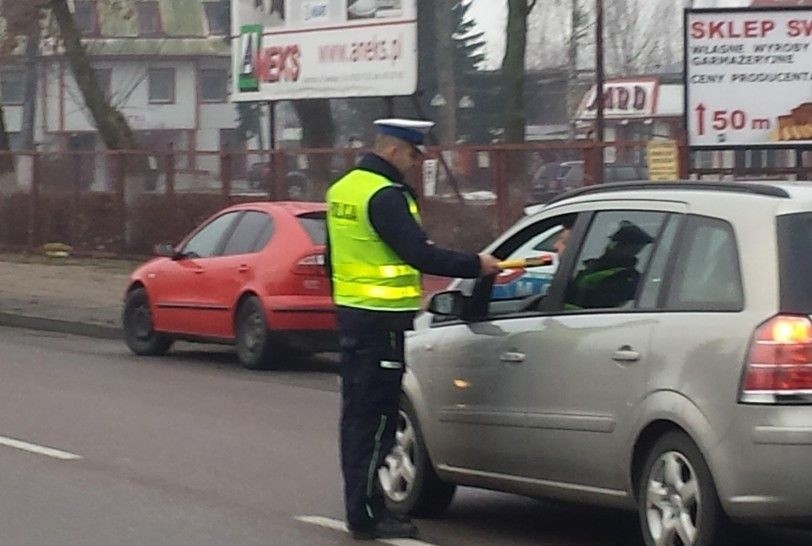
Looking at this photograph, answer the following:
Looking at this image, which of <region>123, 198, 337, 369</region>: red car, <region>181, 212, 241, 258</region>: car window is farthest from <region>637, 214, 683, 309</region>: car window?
<region>181, 212, 241, 258</region>: car window

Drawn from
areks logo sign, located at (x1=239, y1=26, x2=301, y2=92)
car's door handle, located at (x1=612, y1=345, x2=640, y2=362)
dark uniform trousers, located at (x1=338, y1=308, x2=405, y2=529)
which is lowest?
dark uniform trousers, located at (x1=338, y1=308, x2=405, y2=529)

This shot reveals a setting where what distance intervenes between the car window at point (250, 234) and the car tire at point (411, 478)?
7647mm

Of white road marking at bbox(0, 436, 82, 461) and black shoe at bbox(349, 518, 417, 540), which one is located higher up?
black shoe at bbox(349, 518, 417, 540)

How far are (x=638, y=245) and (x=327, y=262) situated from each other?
1.62 metres

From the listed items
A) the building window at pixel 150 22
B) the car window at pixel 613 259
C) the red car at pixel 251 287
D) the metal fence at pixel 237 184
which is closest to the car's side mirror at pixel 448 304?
the car window at pixel 613 259

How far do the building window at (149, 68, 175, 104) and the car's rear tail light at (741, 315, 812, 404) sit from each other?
76.7m

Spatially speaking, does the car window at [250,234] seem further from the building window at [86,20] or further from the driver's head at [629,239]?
the building window at [86,20]

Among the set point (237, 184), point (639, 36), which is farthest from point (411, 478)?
point (639, 36)

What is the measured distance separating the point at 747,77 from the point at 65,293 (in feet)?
31.6

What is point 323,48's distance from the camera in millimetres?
27375

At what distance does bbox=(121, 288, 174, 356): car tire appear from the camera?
1812 cm

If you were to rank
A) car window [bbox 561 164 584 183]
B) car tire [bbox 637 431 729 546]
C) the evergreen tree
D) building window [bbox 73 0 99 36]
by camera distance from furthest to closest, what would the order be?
building window [bbox 73 0 99 36] < the evergreen tree < car window [bbox 561 164 584 183] < car tire [bbox 637 431 729 546]

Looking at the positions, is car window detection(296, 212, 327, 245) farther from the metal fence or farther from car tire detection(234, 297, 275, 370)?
the metal fence

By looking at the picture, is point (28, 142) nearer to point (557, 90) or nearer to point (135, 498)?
point (557, 90)
